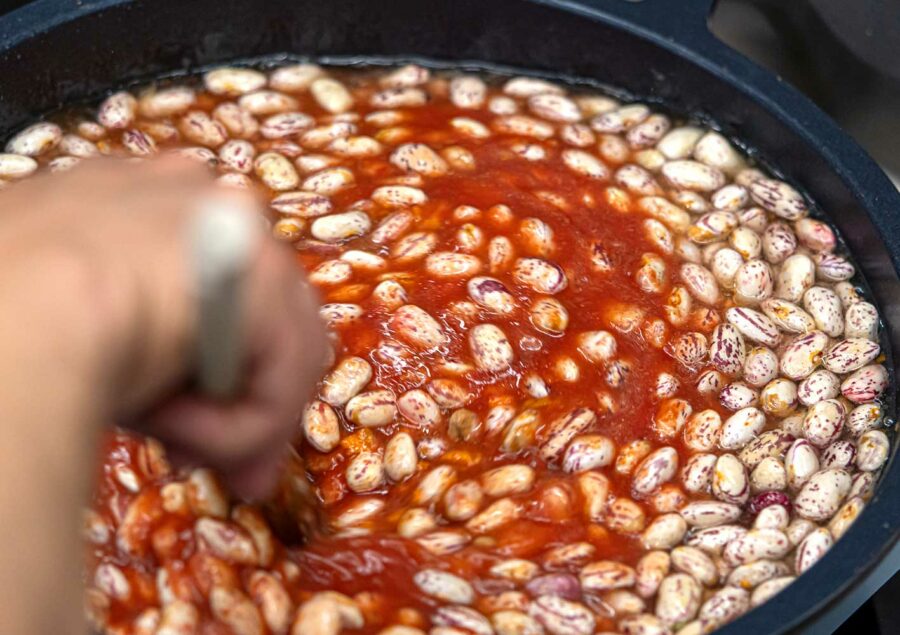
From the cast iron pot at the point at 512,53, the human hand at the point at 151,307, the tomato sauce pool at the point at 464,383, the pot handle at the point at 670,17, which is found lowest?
the tomato sauce pool at the point at 464,383

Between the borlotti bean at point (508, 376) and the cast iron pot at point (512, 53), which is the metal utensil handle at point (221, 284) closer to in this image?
the borlotti bean at point (508, 376)

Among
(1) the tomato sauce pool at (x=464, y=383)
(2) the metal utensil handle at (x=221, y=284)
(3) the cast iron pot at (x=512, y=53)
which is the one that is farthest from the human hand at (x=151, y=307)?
(3) the cast iron pot at (x=512, y=53)

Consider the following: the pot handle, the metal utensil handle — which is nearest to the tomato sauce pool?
the pot handle

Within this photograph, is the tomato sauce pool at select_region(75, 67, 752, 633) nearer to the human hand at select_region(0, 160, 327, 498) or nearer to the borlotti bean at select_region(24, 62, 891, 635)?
the borlotti bean at select_region(24, 62, 891, 635)

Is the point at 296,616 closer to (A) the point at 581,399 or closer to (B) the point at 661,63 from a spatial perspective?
(A) the point at 581,399

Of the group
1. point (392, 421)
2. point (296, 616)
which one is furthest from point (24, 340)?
point (392, 421)

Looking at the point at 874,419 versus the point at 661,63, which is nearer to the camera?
the point at 874,419

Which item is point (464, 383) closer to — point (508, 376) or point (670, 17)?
point (508, 376)
